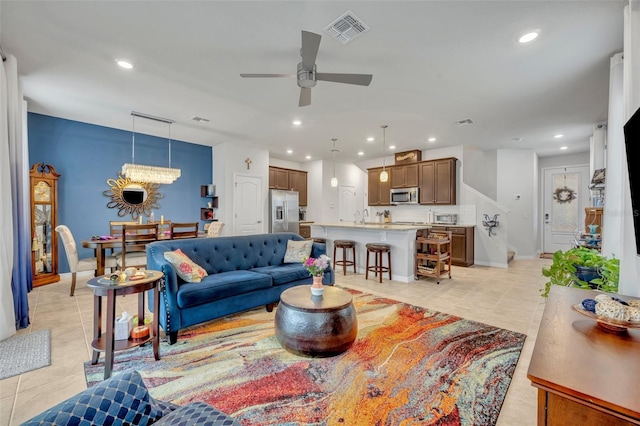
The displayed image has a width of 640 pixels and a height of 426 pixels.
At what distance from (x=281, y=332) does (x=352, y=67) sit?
2.75 m

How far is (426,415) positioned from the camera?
1.68 meters

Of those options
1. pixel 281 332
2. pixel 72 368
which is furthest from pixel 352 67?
pixel 72 368

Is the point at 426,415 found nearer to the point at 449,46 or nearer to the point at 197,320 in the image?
the point at 197,320

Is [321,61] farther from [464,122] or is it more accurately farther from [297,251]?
[464,122]

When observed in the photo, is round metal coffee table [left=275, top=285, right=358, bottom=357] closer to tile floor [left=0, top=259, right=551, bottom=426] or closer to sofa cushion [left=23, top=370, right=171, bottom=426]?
tile floor [left=0, top=259, right=551, bottom=426]

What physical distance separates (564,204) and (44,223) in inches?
445

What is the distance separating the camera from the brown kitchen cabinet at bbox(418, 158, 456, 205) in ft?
21.5

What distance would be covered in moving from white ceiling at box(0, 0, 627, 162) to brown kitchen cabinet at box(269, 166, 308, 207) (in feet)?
9.32

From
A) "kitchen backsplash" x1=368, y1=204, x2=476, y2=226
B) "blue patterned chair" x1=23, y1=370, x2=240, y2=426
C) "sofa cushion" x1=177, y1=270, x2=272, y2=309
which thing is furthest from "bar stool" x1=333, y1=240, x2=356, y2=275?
"blue patterned chair" x1=23, y1=370, x2=240, y2=426

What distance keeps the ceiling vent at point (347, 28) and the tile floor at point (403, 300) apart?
2967 mm

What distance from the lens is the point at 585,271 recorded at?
2648mm

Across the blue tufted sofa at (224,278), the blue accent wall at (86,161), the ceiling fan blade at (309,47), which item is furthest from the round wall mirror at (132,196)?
the ceiling fan blade at (309,47)

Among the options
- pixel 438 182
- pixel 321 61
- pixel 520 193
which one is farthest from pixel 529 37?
pixel 520 193

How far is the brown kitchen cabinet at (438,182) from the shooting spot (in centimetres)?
655
